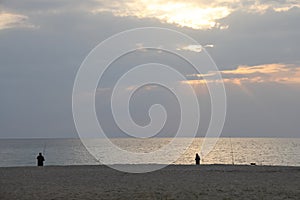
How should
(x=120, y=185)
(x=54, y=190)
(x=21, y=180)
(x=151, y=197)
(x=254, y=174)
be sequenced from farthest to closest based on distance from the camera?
(x=254, y=174) < (x=21, y=180) < (x=120, y=185) < (x=54, y=190) < (x=151, y=197)

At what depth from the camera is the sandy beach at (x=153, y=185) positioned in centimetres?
1811

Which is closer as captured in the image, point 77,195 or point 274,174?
point 77,195

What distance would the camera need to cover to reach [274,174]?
26469 millimetres

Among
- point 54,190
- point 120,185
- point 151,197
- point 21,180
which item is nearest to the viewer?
point 151,197

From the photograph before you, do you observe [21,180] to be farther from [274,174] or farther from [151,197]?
[274,174]

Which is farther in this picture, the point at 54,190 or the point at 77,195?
the point at 54,190

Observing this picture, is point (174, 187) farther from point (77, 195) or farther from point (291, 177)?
point (291, 177)

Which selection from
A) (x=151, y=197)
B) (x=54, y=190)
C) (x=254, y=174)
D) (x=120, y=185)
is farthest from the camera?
(x=254, y=174)

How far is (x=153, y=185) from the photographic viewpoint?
21062mm

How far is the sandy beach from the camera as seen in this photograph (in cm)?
1811

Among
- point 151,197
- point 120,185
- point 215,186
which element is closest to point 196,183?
point 215,186

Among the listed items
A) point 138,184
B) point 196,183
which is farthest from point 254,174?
point 138,184

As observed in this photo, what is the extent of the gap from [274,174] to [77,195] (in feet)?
38.8

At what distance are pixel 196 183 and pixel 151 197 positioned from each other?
4613 mm
